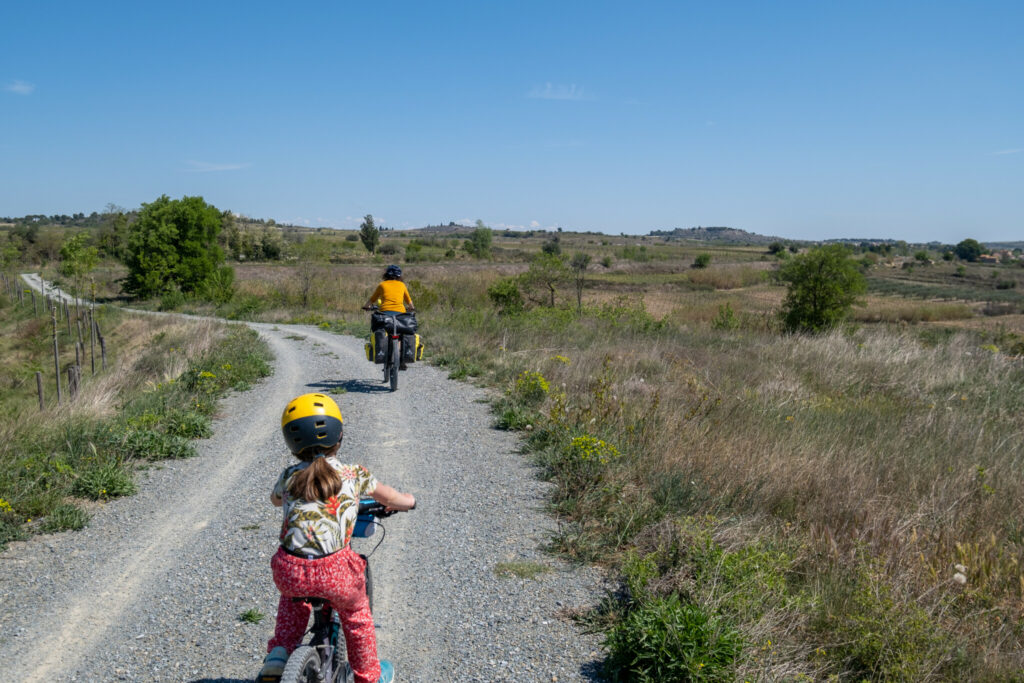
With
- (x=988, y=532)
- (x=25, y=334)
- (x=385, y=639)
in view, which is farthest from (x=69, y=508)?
(x=25, y=334)

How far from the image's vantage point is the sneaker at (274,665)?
9.23 ft

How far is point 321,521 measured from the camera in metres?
2.92

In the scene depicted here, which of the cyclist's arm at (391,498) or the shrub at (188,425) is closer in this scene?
the cyclist's arm at (391,498)

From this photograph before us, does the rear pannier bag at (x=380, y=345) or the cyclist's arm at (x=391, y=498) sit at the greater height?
the cyclist's arm at (x=391, y=498)

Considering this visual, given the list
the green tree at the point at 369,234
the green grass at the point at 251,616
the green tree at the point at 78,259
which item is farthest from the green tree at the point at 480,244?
the green grass at the point at 251,616

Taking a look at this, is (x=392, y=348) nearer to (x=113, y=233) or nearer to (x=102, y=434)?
(x=102, y=434)

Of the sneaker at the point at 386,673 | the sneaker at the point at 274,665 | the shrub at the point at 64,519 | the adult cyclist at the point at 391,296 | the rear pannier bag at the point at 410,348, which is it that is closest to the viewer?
the sneaker at the point at 274,665

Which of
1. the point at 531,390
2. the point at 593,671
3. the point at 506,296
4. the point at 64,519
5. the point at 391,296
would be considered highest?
the point at 391,296

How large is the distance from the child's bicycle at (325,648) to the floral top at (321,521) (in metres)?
0.13

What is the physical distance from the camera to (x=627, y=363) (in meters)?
12.3

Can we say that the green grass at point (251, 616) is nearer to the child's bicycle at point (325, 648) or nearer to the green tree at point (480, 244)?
the child's bicycle at point (325, 648)

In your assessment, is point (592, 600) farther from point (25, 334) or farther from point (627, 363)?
point (25, 334)

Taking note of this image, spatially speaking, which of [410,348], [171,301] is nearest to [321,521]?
[410,348]

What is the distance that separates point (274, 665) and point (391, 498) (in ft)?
2.80
